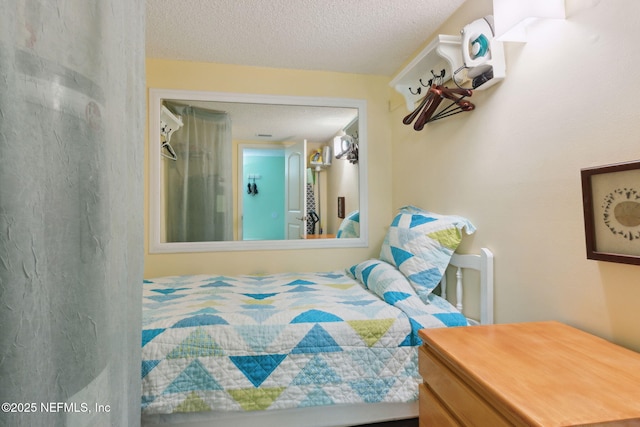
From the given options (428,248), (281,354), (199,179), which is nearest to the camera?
(281,354)

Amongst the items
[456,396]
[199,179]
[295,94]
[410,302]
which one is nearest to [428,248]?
[410,302]

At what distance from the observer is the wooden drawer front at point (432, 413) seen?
84 centimetres

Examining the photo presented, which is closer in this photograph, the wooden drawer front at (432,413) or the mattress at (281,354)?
the wooden drawer front at (432,413)

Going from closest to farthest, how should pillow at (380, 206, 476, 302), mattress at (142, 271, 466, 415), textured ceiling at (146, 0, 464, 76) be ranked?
mattress at (142, 271, 466, 415) → pillow at (380, 206, 476, 302) → textured ceiling at (146, 0, 464, 76)

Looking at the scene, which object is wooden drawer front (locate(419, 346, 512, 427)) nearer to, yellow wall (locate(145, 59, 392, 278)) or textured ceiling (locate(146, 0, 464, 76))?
yellow wall (locate(145, 59, 392, 278))

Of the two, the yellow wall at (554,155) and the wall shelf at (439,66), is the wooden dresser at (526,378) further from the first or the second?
the wall shelf at (439,66)

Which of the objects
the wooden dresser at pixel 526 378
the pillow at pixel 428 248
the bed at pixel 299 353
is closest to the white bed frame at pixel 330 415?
the bed at pixel 299 353

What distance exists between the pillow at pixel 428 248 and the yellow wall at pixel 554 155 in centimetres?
10

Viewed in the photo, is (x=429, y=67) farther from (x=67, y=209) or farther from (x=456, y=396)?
(x=67, y=209)

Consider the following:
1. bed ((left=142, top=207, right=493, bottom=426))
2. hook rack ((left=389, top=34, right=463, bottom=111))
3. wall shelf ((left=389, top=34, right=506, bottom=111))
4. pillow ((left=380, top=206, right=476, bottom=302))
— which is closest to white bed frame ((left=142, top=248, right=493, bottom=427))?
bed ((left=142, top=207, right=493, bottom=426))

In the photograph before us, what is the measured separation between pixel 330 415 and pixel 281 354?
0.38 metres

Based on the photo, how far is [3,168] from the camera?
546 millimetres

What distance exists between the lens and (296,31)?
1991mm

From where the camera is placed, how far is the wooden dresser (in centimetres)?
59
